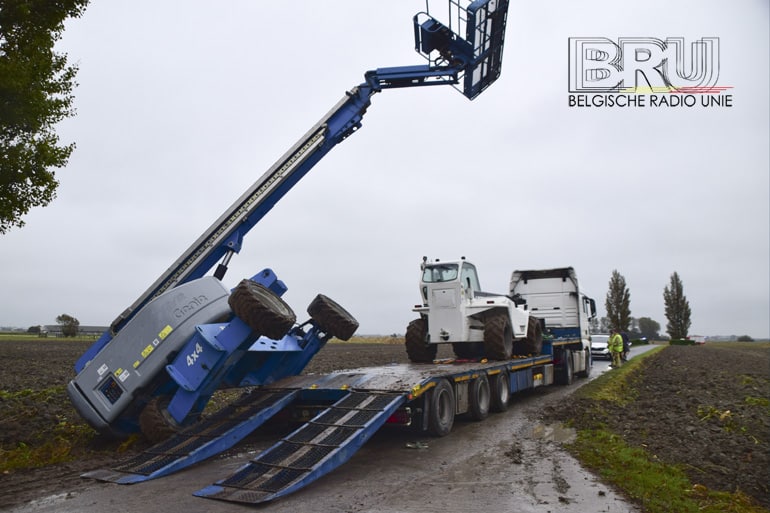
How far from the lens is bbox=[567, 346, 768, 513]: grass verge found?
584 centimetres

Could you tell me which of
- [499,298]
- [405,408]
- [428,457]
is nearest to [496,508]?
[428,457]

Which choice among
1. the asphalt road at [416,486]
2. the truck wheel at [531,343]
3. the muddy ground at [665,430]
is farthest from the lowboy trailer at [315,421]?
the truck wheel at [531,343]

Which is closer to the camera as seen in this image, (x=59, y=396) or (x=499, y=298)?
(x=59, y=396)

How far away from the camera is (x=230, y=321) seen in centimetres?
876

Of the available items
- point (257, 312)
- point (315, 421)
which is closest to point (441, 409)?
point (315, 421)

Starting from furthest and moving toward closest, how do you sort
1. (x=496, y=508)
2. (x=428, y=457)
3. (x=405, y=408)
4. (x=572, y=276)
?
(x=572, y=276) → (x=405, y=408) → (x=428, y=457) → (x=496, y=508)

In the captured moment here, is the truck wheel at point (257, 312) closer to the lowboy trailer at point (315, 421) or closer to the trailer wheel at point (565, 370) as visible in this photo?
the lowboy trailer at point (315, 421)

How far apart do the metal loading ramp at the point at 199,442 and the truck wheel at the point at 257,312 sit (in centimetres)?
109

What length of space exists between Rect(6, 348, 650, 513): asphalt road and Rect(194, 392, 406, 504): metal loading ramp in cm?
15

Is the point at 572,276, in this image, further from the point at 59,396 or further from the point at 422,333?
the point at 59,396

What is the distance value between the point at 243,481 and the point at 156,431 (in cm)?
228

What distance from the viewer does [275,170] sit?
10648mm

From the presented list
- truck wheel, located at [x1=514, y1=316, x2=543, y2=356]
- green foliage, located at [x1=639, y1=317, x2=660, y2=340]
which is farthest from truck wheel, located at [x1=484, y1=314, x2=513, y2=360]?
green foliage, located at [x1=639, y1=317, x2=660, y2=340]

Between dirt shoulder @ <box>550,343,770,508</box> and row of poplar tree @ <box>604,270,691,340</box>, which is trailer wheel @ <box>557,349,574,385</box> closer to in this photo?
dirt shoulder @ <box>550,343,770,508</box>
